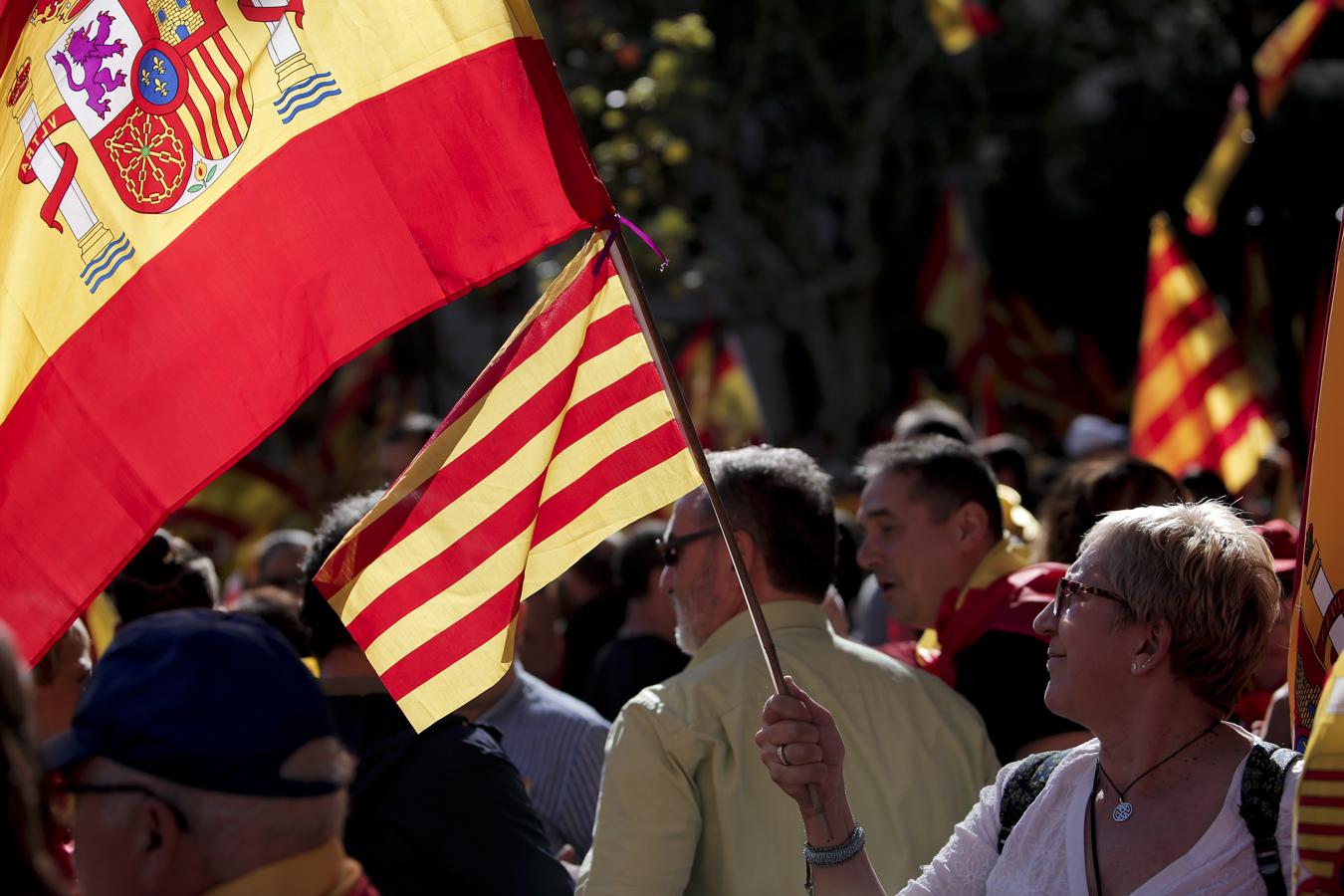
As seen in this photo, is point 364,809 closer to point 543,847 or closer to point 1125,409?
point 543,847

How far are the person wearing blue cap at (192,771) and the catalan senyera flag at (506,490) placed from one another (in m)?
1.18

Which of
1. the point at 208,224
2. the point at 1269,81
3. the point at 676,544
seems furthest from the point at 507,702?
the point at 1269,81

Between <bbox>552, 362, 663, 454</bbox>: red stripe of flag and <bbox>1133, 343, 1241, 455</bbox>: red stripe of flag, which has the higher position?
<bbox>552, 362, 663, 454</bbox>: red stripe of flag

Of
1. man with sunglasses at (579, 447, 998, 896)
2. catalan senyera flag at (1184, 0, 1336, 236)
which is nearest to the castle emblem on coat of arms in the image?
man with sunglasses at (579, 447, 998, 896)

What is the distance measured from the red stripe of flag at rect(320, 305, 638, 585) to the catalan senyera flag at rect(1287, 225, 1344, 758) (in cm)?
140

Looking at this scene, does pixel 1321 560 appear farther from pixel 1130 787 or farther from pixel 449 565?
pixel 449 565

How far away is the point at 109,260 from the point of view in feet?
11.0

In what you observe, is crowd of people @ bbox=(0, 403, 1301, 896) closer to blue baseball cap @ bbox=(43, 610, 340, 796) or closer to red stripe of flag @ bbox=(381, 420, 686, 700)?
blue baseball cap @ bbox=(43, 610, 340, 796)

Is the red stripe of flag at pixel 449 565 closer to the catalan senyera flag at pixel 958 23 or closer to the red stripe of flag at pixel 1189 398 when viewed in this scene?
the red stripe of flag at pixel 1189 398

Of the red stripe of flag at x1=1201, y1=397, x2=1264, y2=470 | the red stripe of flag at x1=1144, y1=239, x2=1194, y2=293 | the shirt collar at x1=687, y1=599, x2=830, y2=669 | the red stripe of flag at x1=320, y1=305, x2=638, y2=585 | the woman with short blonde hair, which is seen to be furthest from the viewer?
the red stripe of flag at x1=1144, y1=239, x2=1194, y2=293

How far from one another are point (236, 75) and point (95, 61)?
0.29m

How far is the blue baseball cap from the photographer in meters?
2.10

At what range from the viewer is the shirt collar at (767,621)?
156 inches

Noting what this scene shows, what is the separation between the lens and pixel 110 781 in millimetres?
2129
